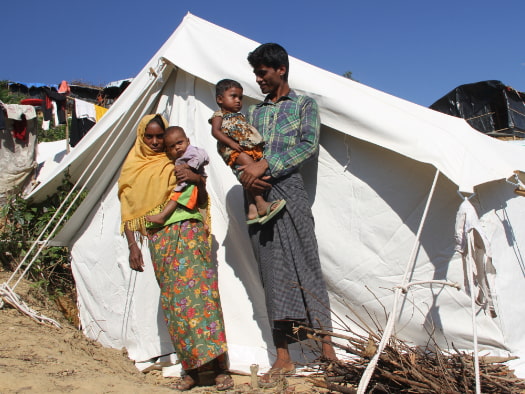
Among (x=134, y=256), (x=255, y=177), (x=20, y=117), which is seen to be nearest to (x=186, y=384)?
(x=134, y=256)

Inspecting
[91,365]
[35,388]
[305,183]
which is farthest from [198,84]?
[35,388]

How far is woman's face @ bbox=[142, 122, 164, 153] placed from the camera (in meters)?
3.00

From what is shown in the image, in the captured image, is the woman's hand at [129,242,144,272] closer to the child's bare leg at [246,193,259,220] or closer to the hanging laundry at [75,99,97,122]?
the child's bare leg at [246,193,259,220]

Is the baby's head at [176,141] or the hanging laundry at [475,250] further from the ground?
the baby's head at [176,141]

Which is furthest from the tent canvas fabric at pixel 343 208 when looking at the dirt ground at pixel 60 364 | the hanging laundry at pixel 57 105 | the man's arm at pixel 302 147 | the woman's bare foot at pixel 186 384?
the hanging laundry at pixel 57 105

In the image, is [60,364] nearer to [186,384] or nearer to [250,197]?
[186,384]

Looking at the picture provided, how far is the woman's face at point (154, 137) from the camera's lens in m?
3.00

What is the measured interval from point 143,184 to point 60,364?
1.03 meters

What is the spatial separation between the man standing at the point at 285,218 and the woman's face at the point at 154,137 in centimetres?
60

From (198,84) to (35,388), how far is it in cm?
208

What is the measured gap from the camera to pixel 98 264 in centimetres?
373

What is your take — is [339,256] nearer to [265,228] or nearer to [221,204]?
[265,228]

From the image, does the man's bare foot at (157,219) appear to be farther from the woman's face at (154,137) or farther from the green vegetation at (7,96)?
the green vegetation at (7,96)

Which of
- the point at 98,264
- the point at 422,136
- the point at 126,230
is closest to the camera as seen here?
the point at 422,136
